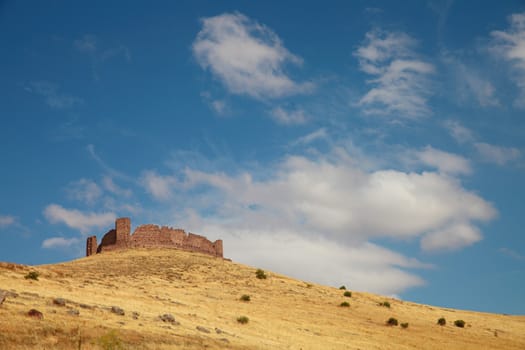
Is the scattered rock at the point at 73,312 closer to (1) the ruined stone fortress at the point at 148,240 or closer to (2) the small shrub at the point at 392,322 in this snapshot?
(2) the small shrub at the point at 392,322

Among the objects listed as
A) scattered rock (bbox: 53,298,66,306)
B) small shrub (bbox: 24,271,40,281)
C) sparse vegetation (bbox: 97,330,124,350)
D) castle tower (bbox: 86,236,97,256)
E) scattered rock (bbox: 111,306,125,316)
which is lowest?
sparse vegetation (bbox: 97,330,124,350)

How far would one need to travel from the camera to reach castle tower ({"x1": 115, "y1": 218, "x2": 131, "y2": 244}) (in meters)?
70.6

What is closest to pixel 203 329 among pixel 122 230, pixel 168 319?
pixel 168 319

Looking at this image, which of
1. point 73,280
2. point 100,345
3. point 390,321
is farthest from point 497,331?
point 100,345

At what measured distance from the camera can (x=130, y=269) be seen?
54.5 meters

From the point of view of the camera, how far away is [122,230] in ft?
233

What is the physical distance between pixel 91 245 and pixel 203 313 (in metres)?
43.9

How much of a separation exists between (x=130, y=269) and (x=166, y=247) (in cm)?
1807

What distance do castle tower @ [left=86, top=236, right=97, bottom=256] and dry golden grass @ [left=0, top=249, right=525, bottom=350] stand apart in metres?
9.01

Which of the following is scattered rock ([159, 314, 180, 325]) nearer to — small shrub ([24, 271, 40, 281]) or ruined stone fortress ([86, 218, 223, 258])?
small shrub ([24, 271, 40, 281])

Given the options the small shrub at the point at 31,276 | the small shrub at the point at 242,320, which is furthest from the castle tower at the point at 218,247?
the small shrub at the point at 242,320

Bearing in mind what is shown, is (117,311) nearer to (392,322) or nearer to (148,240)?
(392,322)

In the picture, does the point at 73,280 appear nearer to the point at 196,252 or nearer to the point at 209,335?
the point at 209,335

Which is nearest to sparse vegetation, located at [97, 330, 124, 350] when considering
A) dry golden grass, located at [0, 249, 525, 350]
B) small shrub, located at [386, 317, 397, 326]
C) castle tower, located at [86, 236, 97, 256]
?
dry golden grass, located at [0, 249, 525, 350]
